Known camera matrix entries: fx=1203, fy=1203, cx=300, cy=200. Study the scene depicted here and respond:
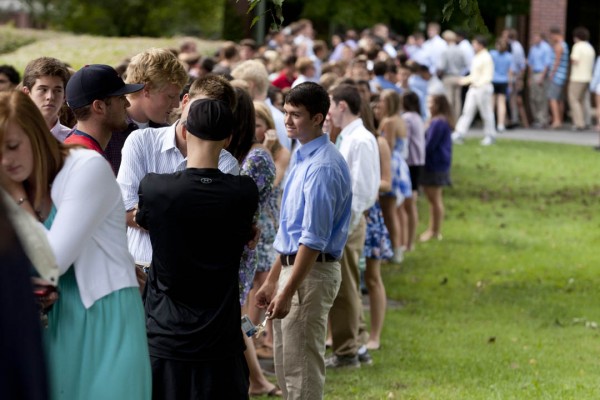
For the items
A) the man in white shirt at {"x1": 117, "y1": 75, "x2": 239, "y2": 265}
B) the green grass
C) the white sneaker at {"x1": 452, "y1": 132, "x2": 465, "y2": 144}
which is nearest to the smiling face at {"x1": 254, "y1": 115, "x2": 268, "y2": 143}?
the man in white shirt at {"x1": 117, "y1": 75, "x2": 239, "y2": 265}

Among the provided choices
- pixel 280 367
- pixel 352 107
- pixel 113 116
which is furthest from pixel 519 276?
pixel 113 116

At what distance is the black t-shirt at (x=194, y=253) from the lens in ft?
16.4

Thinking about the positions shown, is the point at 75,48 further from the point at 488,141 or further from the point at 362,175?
the point at 362,175

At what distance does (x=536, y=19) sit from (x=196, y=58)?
19.3 m

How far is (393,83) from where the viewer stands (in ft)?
54.3

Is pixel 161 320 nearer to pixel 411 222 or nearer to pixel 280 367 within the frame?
pixel 280 367

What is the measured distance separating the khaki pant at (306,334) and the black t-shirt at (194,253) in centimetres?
146

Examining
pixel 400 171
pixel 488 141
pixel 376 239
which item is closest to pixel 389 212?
pixel 400 171

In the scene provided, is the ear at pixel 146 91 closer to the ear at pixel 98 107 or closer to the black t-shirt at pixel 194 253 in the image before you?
the ear at pixel 98 107

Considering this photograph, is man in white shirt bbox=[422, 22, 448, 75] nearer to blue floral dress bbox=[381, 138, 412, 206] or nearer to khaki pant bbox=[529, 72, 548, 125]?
khaki pant bbox=[529, 72, 548, 125]

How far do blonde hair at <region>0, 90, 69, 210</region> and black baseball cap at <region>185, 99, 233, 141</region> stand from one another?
91cm

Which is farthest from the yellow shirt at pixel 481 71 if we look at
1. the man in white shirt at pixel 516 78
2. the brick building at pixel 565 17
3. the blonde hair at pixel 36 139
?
the blonde hair at pixel 36 139

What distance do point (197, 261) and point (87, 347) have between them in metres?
0.86

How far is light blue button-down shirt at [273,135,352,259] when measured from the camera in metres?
6.40
